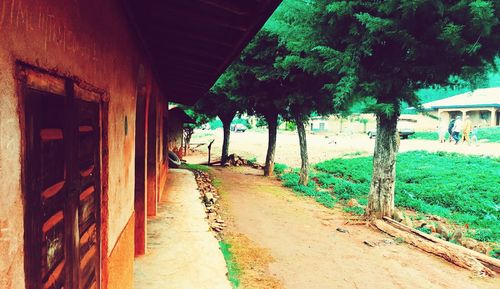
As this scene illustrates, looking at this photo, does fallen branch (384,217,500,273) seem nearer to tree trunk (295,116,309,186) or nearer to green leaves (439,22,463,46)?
green leaves (439,22,463,46)

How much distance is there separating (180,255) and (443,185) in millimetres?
11387

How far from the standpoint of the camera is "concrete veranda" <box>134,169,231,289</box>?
16.3ft

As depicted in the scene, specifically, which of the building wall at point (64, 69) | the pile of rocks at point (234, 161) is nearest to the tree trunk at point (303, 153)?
the pile of rocks at point (234, 161)

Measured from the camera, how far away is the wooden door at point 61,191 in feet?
4.60

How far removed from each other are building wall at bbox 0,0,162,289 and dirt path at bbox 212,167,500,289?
3.21 metres

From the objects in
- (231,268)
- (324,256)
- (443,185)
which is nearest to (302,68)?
(324,256)

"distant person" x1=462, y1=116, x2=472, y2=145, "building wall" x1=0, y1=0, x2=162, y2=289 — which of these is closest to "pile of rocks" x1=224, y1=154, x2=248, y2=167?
"distant person" x1=462, y1=116, x2=472, y2=145

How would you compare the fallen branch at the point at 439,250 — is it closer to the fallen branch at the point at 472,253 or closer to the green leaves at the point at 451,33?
the fallen branch at the point at 472,253

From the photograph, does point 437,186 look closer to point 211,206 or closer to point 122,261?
point 211,206

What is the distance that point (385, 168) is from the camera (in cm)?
952

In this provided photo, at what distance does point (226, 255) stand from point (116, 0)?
5126 millimetres

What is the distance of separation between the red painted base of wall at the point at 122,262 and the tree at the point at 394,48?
554 centimetres

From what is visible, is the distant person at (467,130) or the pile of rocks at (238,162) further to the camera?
the distant person at (467,130)

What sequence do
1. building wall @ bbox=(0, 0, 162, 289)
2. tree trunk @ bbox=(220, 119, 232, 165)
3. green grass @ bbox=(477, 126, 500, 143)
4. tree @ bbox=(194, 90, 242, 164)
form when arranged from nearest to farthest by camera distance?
building wall @ bbox=(0, 0, 162, 289)
tree @ bbox=(194, 90, 242, 164)
tree trunk @ bbox=(220, 119, 232, 165)
green grass @ bbox=(477, 126, 500, 143)
